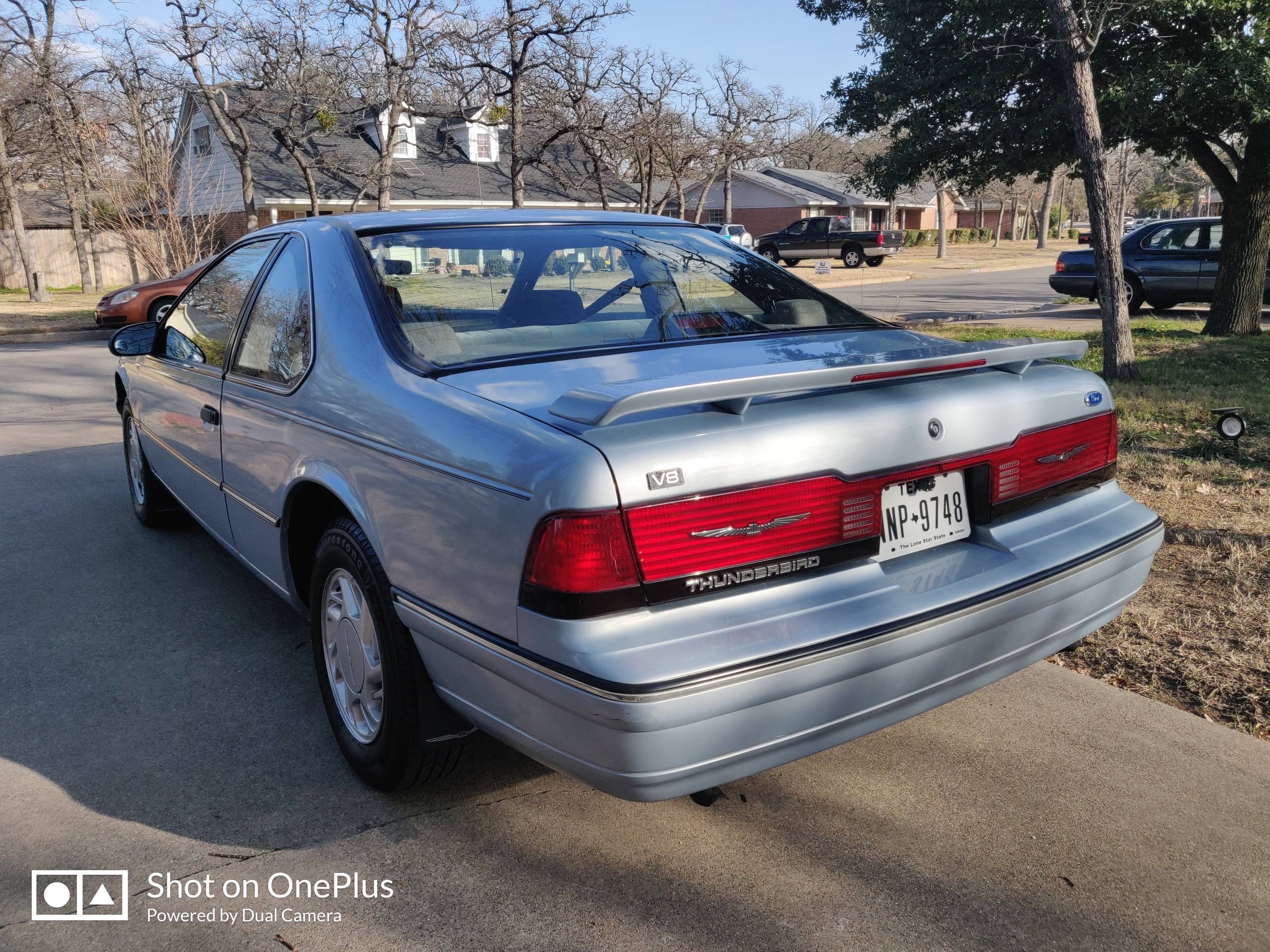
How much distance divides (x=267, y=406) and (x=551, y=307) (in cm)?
102

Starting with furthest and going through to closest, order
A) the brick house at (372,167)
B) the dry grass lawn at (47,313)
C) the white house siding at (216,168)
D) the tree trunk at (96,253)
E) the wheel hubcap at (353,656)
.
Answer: the white house siding at (216,168) → the brick house at (372,167) → the tree trunk at (96,253) → the dry grass lawn at (47,313) → the wheel hubcap at (353,656)

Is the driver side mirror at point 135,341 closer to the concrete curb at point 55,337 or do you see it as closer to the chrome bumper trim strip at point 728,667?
the chrome bumper trim strip at point 728,667

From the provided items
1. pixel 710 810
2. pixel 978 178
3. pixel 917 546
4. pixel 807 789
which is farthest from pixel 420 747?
pixel 978 178

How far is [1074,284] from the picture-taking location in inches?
720

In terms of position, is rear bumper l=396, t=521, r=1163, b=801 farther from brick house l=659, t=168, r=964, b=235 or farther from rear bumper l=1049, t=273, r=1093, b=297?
brick house l=659, t=168, r=964, b=235

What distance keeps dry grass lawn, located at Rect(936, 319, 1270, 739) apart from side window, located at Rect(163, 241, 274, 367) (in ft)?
11.0

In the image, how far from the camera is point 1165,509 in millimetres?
5387

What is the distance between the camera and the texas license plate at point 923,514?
2.55 meters

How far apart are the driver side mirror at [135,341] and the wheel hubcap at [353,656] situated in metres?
2.50

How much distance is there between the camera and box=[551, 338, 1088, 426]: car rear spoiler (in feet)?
7.23

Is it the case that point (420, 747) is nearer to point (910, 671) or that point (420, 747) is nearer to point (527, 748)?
point (527, 748)

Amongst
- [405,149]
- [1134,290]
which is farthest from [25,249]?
[1134,290]

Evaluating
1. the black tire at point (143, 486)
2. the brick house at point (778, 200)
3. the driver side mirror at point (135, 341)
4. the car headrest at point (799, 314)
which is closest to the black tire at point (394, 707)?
the car headrest at point (799, 314)

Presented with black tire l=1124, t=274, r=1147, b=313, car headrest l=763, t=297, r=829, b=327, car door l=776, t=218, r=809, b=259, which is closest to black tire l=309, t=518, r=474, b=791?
car headrest l=763, t=297, r=829, b=327
